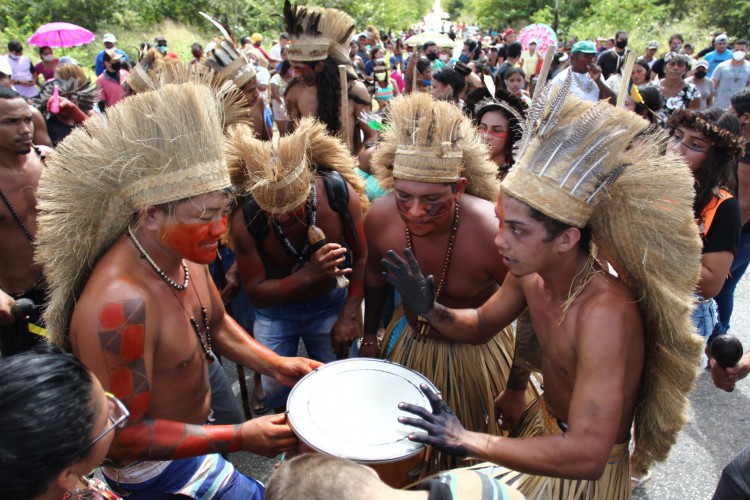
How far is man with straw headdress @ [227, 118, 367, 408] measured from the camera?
3.04 m

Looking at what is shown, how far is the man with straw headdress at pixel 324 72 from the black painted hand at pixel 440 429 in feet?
10.7

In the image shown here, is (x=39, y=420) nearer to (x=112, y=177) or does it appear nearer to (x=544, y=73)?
(x=112, y=177)

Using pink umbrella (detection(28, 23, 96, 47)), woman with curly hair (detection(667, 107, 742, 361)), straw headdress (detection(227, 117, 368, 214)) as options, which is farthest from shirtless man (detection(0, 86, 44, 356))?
pink umbrella (detection(28, 23, 96, 47))

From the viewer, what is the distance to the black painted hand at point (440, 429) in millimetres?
1849

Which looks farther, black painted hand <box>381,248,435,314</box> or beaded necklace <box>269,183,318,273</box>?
beaded necklace <box>269,183,318,273</box>

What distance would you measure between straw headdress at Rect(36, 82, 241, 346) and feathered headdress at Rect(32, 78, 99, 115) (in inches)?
190

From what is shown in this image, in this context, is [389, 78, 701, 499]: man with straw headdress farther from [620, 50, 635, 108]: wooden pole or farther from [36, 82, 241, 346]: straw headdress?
[36, 82, 241, 346]: straw headdress

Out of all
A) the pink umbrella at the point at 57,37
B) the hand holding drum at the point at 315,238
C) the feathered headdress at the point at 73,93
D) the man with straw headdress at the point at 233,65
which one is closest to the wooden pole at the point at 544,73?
the hand holding drum at the point at 315,238

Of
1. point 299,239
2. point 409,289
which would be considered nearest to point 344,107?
point 299,239

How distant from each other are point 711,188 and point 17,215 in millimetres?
4260

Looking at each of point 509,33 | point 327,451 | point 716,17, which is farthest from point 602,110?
point 716,17

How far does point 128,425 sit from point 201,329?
0.52 meters

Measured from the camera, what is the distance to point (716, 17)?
84.3ft

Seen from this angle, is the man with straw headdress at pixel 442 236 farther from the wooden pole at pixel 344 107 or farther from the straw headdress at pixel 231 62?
the straw headdress at pixel 231 62
